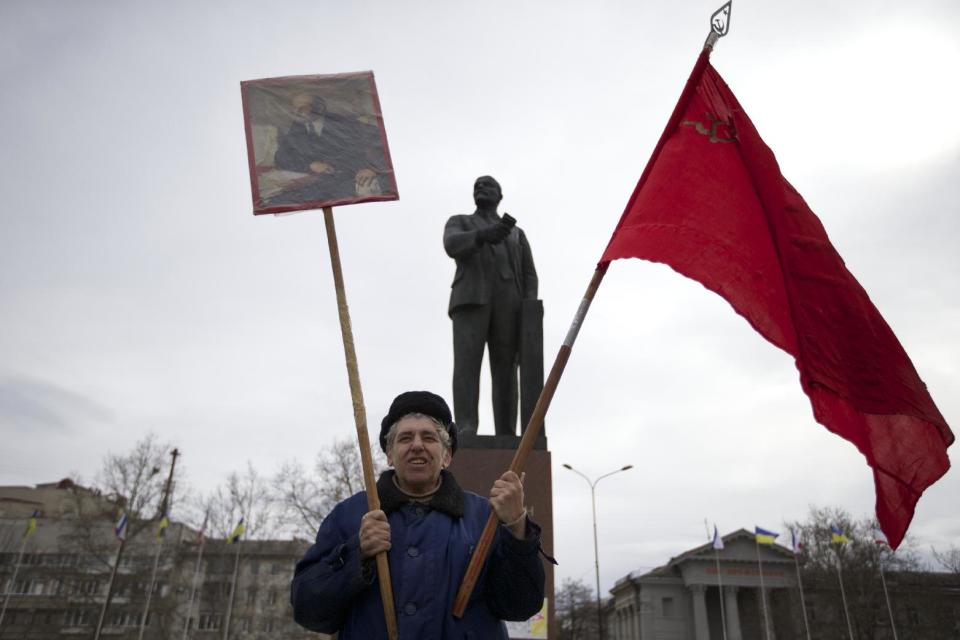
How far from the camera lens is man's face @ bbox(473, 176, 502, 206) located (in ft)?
23.0

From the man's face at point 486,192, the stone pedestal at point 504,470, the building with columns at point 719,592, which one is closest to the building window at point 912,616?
the building with columns at point 719,592

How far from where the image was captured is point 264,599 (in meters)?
45.2

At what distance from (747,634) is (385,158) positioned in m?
53.9

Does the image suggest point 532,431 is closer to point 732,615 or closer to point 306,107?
point 306,107

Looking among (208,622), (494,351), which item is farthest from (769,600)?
(494,351)

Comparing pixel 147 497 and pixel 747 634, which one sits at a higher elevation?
pixel 147 497

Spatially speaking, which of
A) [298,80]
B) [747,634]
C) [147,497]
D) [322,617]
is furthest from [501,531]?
[747,634]

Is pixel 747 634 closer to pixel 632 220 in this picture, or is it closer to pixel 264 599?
pixel 264 599

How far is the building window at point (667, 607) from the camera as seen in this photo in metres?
48.4

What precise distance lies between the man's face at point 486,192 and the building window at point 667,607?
4884 centimetres

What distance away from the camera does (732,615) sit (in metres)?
44.7

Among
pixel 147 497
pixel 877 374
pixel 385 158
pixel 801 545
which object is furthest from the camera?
pixel 801 545

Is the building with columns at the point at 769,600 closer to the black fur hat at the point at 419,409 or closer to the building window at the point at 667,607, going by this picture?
the building window at the point at 667,607

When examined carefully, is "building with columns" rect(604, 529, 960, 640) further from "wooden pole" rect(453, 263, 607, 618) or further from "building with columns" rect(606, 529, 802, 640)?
"wooden pole" rect(453, 263, 607, 618)
